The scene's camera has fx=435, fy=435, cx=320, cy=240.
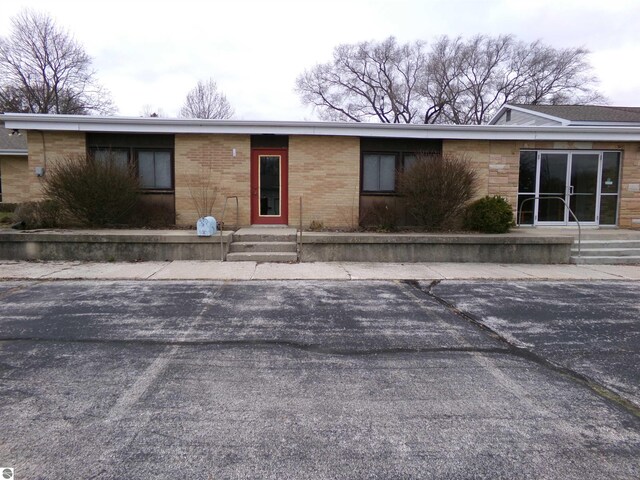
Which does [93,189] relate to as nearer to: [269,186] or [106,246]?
[106,246]

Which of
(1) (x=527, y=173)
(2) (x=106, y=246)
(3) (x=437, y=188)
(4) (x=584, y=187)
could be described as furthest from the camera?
(4) (x=584, y=187)

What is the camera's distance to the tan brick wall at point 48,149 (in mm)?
11773

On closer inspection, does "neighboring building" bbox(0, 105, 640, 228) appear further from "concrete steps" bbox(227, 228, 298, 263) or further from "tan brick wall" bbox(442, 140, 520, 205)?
"concrete steps" bbox(227, 228, 298, 263)

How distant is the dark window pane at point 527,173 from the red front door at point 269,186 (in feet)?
23.0

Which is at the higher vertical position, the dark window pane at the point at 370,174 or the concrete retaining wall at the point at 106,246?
the dark window pane at the point at 370,174

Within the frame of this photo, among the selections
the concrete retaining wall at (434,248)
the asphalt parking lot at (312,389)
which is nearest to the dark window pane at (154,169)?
the concrete retaining wall at (434,248)

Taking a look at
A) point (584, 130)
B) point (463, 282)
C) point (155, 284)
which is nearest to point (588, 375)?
point (463, 282)

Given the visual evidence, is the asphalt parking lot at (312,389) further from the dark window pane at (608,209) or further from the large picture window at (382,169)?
the dark window pane at (608,209)

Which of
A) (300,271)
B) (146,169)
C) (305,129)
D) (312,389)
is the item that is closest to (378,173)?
(305,129)

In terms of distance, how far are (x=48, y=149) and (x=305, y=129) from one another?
702cm

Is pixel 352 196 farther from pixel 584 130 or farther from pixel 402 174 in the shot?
pixel 584 130

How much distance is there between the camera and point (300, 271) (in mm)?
8883

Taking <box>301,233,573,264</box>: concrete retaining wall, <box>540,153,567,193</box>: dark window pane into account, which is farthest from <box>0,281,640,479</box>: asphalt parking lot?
<box>540,153,567,193</box>: dark window pane

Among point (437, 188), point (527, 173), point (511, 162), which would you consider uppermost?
point (511, 162)
